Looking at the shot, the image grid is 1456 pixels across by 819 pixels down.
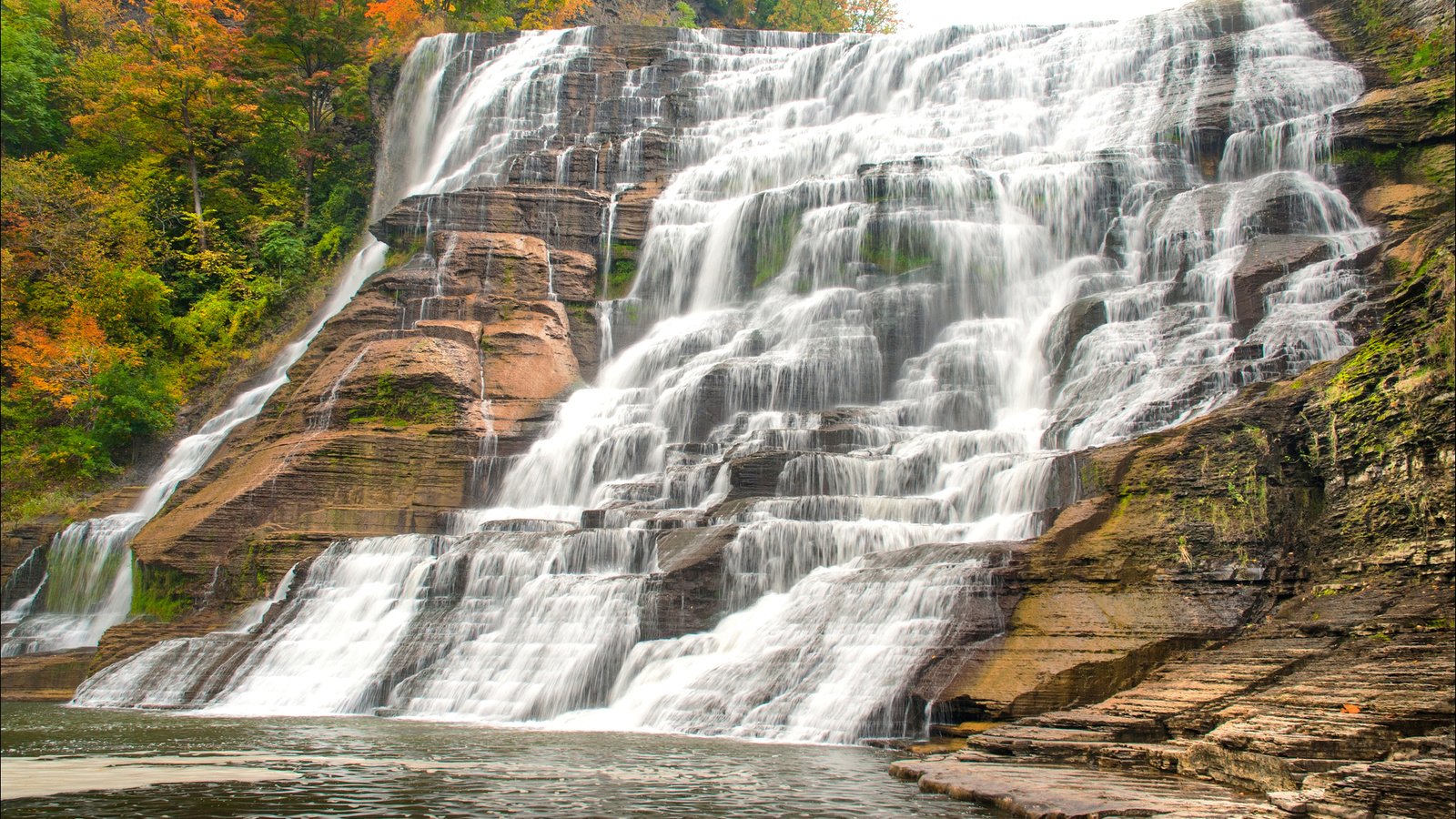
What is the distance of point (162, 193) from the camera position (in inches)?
1770

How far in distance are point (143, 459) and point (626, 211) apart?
55.9 ft

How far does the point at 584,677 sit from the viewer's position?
17.5 m

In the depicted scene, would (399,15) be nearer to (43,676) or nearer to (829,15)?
(829,15)

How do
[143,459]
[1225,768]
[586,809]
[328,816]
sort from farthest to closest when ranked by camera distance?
[143,459] → [1225,768] → [586,809] → [328,816]

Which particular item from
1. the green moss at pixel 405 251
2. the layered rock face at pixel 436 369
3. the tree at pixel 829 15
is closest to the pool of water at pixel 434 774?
the layered rock face at pixel 436 369

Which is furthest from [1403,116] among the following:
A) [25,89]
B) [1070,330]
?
[25,89]

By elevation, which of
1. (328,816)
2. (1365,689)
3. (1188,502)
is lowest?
(328,816)

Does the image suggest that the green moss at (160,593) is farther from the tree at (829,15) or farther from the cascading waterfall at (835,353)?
the tree at (829,15)

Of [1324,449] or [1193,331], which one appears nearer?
[1324,449]

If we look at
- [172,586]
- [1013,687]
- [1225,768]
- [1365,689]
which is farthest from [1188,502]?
[172,586]

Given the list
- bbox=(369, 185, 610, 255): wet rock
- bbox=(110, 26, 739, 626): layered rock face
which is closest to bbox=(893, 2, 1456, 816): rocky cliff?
bbox=(110, 26, 739, 626): layered rock face

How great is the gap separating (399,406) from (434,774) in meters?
19.2

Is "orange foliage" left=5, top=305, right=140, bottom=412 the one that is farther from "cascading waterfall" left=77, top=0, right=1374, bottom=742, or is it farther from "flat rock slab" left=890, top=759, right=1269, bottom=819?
"flat rock slab" left=890, top=759, right=1269, bottom=819

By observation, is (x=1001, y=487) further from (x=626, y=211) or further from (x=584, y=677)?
(x=626, y=211)
